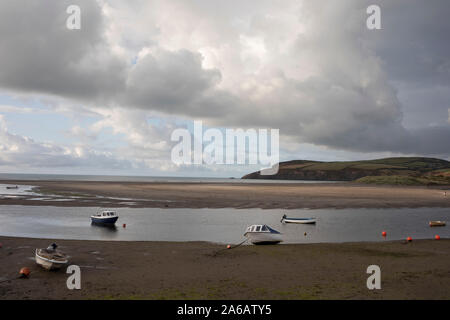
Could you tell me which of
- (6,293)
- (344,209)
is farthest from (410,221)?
(6,293)

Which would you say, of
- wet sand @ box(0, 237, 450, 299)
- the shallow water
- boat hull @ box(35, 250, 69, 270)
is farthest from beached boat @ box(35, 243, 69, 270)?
the shallow water

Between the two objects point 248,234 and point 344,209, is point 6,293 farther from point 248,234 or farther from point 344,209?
point 344,209

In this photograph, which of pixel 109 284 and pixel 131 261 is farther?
pixel 131 261

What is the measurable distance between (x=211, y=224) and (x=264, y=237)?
40.4 ft

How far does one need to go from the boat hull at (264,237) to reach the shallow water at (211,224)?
2559 millimetres

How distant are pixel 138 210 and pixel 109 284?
36330 millimetres

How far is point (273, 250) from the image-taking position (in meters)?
27.4

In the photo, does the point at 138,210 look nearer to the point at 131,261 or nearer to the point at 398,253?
the point at 131,261

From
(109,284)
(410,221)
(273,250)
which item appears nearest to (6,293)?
(109,284)

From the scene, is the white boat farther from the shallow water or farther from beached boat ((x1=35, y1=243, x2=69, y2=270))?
beached boat ((x1=35, y1=243, x2=69, y2=270))

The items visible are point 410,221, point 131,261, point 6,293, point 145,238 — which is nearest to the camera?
point 6,293

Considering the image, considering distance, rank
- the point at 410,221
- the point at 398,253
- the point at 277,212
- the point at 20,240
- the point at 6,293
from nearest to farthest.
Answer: the point at 6,293, the point at 398,253, the point at 20,240, the point at 410,221, the point at 277,212

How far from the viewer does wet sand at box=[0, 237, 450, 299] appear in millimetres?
16625

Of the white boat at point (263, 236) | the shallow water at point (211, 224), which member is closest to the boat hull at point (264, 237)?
the white boat at point (263, 236)
